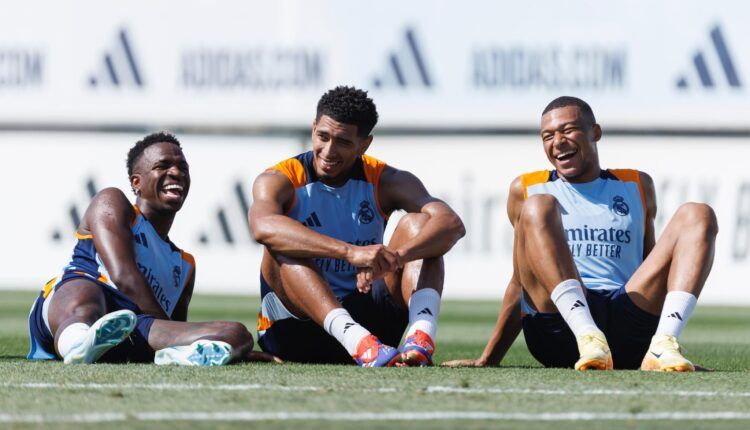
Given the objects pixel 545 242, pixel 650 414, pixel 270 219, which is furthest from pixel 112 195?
pixel 650 414

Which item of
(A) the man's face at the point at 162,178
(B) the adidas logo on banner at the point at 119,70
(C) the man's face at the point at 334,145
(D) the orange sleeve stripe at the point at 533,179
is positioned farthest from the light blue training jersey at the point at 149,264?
(B) the adidas logo on banner at the point at 119,70

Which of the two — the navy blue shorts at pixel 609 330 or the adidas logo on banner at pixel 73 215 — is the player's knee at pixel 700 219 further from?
the adidas logo on banner at pixel 73 215

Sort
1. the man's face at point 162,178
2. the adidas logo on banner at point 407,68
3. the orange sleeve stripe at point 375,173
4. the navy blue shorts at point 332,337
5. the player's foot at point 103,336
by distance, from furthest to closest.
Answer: the adidas logo on banner at point 407,68, the man's face at point 162,178, the orange sleeve stripe at point 375,173, the navy blue shorts at point 332,337, the player's foot at point 103,336

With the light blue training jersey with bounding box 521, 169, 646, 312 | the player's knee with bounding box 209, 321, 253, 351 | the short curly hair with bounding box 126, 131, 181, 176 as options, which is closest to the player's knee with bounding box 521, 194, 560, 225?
the light blue training jersey with bounding box 521, 169, 646, 312

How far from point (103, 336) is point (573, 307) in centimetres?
187

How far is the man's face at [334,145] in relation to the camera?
18.7 ft

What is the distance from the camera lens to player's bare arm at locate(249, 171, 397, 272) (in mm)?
5266

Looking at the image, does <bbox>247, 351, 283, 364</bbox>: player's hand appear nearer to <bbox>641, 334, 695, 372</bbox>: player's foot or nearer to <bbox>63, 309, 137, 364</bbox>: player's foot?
<bbox>63, 309, 137, 364</bbox>: player's foot

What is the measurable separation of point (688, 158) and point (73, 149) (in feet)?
27.7

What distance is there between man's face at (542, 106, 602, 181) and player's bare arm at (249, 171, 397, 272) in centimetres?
94

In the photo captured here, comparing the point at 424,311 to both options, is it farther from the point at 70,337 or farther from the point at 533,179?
the point at 70,337

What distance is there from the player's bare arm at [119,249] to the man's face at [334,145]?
909 mm

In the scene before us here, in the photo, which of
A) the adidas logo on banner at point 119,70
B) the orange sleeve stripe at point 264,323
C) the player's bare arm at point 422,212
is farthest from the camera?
the adidas logo on banner at point 119,70

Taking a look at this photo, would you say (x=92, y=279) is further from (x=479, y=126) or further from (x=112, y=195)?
(x=479, y=126)
